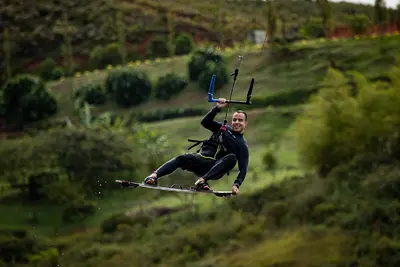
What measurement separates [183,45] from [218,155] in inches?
4904

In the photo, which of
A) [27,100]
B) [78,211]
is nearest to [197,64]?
[27,100]

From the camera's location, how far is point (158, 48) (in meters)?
144

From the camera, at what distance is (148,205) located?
7519 centimetres

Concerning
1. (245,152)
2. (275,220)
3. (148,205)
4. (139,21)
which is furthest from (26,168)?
(139,21)

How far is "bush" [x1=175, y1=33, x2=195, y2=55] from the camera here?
141m

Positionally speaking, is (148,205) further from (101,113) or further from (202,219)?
(101,113)

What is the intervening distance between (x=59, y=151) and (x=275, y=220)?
25477 mm

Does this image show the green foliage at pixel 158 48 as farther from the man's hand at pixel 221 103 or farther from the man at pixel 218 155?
the man's hand at pixel 221 103

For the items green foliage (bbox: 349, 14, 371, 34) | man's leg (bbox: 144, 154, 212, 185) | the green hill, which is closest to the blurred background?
green foliage (bbox: 349, 14, 371, 34)

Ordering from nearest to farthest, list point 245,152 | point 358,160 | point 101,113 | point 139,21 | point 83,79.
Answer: point 245,152
point 358,160
point 101,113
point 83,79
point 139,21

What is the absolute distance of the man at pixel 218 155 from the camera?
57.7 ft

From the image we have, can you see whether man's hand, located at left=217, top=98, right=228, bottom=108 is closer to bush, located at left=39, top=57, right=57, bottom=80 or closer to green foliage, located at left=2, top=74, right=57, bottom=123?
green foliage, located at left=2, top=74, right=57, bottom=123

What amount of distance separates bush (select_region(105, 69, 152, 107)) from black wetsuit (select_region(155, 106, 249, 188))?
92093 millimetres

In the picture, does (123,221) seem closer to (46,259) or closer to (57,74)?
(46,259)
